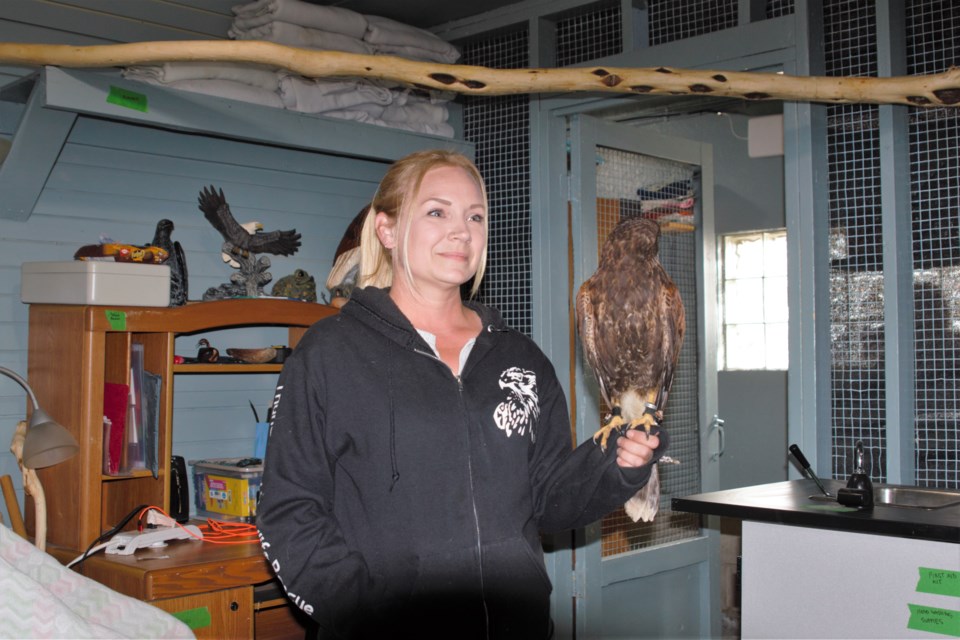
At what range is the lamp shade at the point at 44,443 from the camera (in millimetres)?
2201

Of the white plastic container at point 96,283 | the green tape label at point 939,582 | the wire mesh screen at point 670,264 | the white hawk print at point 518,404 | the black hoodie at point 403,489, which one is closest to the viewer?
the black hoodie at point 403,489

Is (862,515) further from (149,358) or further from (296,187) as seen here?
(296,187)

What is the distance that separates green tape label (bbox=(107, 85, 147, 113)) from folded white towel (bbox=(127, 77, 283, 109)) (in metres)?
0.07

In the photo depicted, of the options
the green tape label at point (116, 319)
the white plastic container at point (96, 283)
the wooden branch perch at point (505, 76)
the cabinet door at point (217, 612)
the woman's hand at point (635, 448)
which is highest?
the wooden branch perch at point (505, 76)

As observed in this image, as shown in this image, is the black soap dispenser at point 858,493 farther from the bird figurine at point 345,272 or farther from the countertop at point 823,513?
the bird figurine at point 345,272

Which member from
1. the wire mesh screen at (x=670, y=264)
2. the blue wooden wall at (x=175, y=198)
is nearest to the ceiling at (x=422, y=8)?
the blue wooden wall at (x=175, y=198)

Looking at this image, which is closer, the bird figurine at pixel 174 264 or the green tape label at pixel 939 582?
the green tape label at pixel 939 582

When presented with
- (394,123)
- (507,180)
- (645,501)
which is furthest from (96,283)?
(645,501)

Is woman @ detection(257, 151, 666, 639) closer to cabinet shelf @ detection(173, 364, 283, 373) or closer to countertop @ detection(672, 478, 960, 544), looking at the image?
countertop @ detection(672, 478, 960, 544)

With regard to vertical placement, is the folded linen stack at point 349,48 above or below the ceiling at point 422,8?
below

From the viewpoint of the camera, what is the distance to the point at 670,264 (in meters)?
3.50

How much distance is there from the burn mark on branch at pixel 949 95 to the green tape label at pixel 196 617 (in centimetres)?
232

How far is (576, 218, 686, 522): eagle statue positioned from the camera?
1.55 m

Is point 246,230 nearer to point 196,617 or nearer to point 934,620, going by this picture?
point 196,617
